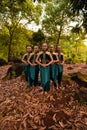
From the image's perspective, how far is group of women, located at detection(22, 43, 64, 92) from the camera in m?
9.58

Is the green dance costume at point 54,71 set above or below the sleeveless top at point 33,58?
below

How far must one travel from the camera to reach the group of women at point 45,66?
31.4 ft

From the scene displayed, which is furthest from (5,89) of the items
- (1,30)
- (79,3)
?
(1,30)

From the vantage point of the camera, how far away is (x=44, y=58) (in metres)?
9.58

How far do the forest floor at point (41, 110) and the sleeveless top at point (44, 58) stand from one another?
123 cm

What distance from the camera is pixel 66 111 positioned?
8648 millimetres

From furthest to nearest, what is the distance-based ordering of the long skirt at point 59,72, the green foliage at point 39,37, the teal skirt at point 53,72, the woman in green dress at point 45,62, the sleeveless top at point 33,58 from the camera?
the green foliage at point 39,37 → the long skirt at point 59,72 → the sleeveless top at point 33,58 → the teal skirt at point 53,72 → the woman in green dress at point 45,62

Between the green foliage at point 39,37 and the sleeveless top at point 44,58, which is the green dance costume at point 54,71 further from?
the green foliage at point 39,37

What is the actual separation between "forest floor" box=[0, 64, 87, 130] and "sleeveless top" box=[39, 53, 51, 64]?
1.23 m

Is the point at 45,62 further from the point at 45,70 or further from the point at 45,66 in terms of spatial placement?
the point at 45,70

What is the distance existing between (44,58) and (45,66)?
31cm

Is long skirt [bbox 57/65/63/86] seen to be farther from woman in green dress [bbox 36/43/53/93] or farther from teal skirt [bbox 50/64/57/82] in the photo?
woman in green dress [bbox 36/43/53/93]

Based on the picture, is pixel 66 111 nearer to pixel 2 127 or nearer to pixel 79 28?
pixel 2 127

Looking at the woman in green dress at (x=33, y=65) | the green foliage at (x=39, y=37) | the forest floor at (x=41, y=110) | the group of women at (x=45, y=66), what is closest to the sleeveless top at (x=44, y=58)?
the group of women at (x=45, y=66)
